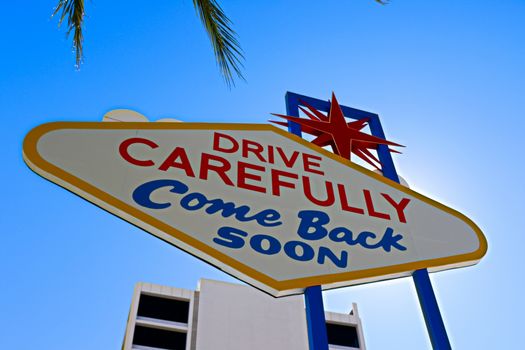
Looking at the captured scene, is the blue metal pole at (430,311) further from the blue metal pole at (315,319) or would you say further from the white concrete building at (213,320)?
the white concrete building at (213,320)

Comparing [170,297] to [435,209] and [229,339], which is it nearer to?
[229,339]

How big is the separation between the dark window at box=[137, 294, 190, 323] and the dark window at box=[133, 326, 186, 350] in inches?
27.0

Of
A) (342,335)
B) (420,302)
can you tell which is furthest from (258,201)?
(342,335)

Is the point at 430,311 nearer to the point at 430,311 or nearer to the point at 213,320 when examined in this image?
the point at 430,311

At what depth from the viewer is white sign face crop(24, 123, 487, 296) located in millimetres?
4949

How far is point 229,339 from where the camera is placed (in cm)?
3123

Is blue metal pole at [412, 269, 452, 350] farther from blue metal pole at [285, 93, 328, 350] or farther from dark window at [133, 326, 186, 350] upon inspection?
dark window at [133, 326, 186, 350]

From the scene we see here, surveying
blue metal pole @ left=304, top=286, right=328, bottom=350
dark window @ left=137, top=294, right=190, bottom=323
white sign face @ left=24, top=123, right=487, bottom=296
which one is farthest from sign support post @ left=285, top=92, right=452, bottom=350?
dark window @ left=137, top=294, right=190, bottom=323

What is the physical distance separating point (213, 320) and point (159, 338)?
110 inches

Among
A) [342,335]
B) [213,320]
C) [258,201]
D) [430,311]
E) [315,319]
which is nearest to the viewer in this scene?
[315,319]

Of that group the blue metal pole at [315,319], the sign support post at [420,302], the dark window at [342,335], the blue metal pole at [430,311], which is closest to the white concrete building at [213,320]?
the dark window at [342,335]

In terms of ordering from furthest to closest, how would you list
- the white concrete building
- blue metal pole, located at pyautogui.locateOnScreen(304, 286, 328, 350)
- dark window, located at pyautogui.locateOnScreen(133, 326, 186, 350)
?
the white concrete building, dark window, located at pyautogui.locateOnScreen(133, 326, 186, 350), blue metal pole, located at pyautogui.locateOnScreen(304, 286, 328, 350)

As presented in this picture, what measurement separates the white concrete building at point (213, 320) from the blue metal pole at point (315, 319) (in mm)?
26110

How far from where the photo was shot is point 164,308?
32062 millimetres
